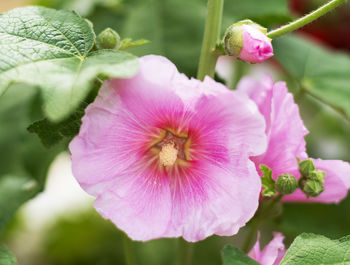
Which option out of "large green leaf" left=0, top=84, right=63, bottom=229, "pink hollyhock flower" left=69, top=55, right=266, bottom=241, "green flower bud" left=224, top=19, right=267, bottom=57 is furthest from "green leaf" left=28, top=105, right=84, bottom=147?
"large green leaf" left=0, top=84, right=63, bottom=229

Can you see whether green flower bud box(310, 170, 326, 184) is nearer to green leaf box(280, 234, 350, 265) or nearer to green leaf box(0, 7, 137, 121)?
green leaf box(280, 234, 350, 265)

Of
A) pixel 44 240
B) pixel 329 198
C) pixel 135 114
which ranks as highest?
pixel 135 114

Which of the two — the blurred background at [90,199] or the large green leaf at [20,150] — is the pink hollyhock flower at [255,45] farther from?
the large green leaf at [20,150]

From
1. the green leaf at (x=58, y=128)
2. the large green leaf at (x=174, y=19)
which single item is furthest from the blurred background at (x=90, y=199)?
the green leaf at (x=58, y=128)

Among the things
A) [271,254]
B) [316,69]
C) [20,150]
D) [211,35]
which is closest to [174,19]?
[316,69]

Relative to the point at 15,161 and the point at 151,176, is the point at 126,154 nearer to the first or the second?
the point at 151,176

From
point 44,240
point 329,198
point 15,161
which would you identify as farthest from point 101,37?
point 44,240

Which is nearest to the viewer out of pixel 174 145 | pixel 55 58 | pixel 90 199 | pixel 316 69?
pixel 55 58

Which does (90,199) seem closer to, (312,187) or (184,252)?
(184,252)
